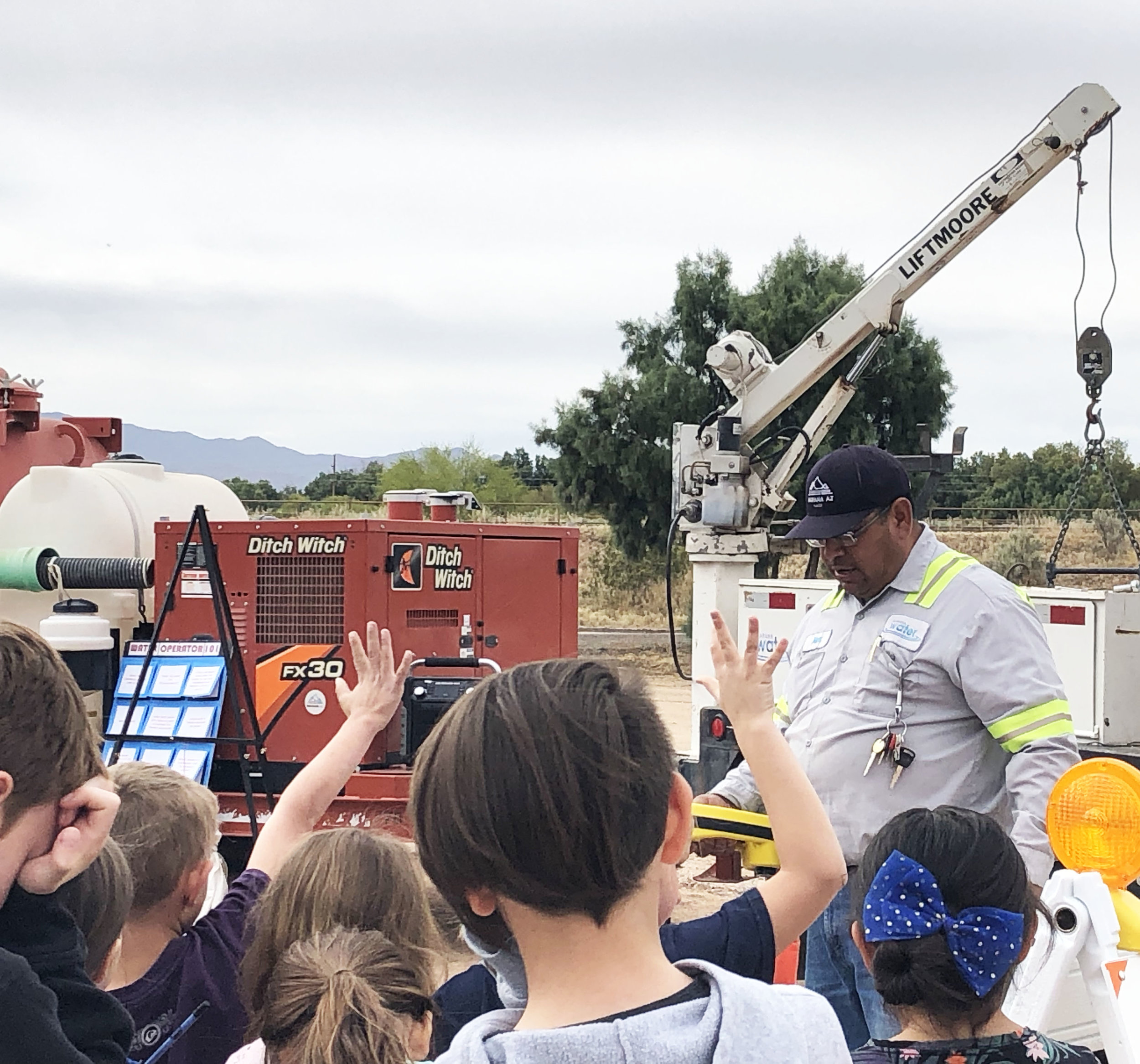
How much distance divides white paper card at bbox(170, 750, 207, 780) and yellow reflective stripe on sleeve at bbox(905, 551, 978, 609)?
454 centimetres

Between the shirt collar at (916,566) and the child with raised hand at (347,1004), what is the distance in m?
1.85

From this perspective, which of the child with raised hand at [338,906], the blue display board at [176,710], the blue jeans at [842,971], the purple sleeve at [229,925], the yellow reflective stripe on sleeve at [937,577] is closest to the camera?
the child with raised hand at [338,906]

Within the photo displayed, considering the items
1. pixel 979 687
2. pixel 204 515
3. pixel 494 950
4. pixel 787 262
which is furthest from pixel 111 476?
pixel 787 262

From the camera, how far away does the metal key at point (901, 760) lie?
332 centimetres

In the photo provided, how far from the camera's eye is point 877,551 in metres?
3.49

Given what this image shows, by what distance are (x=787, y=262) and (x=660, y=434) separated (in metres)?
3.68

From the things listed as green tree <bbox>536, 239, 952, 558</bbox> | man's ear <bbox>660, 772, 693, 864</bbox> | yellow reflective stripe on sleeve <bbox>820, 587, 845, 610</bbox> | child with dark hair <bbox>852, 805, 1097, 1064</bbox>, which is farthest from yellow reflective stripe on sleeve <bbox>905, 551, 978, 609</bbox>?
green tree <bbox>536, 239, 952, 558</bbox>

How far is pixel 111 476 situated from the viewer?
8578 mm

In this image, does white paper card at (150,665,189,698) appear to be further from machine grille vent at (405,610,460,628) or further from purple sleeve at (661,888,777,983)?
purple sleeve at (661,888,777,983)

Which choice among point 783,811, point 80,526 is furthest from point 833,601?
point 80,526

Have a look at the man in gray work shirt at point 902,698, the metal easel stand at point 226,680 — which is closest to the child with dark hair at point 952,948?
the man in gray work shirt at point 902,698

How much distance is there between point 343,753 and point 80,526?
237 inches

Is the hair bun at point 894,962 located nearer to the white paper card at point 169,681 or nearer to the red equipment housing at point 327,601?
the red equipment housing at point 327,601

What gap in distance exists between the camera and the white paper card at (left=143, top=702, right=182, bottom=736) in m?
7.11
